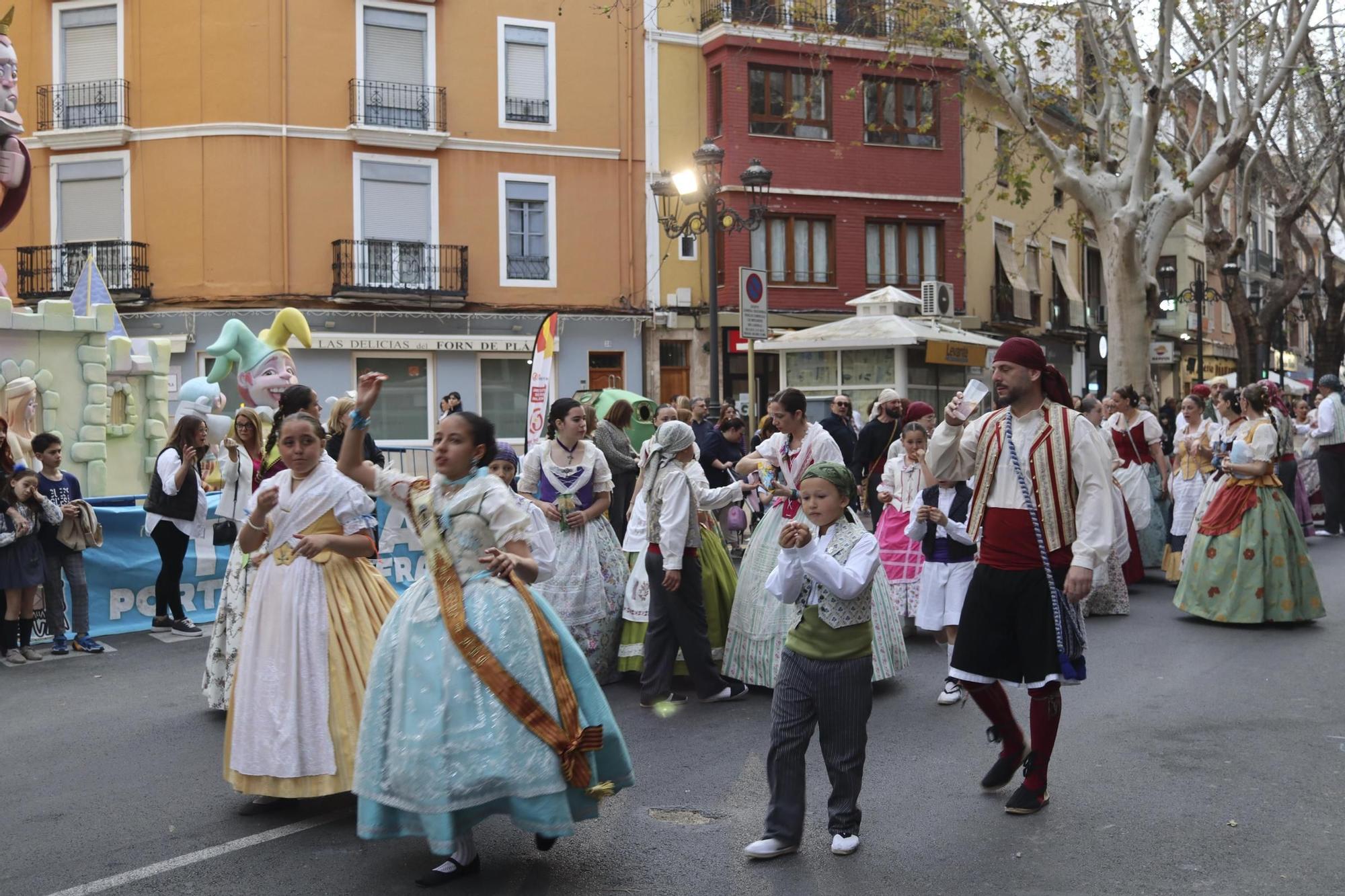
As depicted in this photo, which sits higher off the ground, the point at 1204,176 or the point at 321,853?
the point at 1204,176

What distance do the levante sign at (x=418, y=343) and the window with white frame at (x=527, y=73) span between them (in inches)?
188

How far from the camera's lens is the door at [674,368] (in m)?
30.1

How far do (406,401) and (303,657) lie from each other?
2284 cm

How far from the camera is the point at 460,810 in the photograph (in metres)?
4.59

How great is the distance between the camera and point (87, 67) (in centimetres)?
2686

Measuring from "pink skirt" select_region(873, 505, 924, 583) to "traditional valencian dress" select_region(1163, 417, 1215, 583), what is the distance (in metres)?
4.30

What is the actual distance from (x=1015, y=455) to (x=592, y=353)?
941 inches

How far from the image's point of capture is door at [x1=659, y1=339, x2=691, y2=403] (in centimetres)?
3009

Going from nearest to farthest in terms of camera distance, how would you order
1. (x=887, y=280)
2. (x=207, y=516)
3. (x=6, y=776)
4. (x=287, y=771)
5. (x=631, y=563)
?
1. (x=287, y=771)
2. (x=6, y=776)
3. (x=631, y=563)
4. (x=207, y=516)
5. (x=887, y=280)

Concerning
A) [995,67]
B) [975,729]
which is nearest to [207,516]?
[975,729]

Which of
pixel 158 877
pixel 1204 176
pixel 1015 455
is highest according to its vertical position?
pixel 1204 176

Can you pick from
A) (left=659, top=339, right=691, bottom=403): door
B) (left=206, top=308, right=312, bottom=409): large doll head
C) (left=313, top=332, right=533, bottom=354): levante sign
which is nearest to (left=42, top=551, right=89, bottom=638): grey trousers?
(left=206, top=308, right=312, bottom=409): large doll head

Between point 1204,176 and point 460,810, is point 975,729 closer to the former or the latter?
point 460,810

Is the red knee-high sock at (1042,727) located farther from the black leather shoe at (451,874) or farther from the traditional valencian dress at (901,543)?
the traditional valencian dress at (901,543)
